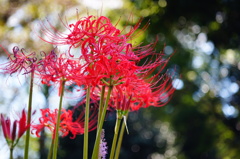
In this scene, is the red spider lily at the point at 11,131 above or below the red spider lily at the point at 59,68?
below

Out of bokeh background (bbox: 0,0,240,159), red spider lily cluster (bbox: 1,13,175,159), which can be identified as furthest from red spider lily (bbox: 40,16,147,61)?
bokeh background (bbox: 0,0,240,159)

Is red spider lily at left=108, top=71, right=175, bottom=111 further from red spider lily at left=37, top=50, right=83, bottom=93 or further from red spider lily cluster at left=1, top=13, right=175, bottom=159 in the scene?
red spider lily at left=37, top=50, right=83, bottom=93

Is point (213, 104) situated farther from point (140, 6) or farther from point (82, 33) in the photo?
point (82, 33)

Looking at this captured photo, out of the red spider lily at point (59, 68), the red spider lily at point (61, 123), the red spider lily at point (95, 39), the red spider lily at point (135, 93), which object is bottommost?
the red spider lily at point (61, 123)

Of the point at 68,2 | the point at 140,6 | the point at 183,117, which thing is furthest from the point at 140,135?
the point at 68,2

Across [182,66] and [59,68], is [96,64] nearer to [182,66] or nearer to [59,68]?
[59,68]

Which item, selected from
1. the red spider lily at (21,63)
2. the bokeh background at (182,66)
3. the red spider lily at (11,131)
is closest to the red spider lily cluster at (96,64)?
the red spider lily at (21,63)

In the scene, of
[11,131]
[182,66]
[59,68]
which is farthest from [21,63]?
[182,66]

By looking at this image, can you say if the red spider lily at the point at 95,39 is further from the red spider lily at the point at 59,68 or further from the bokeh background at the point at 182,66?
the bokeh background at the point at 182,66
